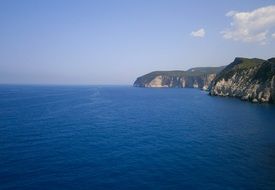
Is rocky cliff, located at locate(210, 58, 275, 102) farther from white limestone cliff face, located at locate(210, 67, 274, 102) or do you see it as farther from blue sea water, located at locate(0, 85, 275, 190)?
blue sea water, located at locate(0, 85, 275, 190)

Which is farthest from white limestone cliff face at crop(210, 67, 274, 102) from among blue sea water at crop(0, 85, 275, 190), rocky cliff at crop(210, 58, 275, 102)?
blue sea water at crop(0, 85, 275, 190)

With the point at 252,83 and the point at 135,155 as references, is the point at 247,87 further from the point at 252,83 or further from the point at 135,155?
the point at 135,155

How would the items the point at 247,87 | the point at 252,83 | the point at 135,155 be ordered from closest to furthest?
the point at 135,155, the point at 252,83, the point at 247,87

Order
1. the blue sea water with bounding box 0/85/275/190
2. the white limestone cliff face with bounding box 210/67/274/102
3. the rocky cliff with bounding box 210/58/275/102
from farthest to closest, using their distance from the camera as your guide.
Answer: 1. the white limestone cliff face with bounding box 210/67/274/102
2. the rocky cliff with bounding box 210/58/275/102
3. the blue sea water with bounding box 0/85/275/190

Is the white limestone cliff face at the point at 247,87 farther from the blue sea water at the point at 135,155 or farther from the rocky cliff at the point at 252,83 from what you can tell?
the blue sea water at the point at 135,155

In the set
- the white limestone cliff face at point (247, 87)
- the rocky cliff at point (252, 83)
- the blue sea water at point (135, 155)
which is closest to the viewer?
the blue sea water at point (135, 155)

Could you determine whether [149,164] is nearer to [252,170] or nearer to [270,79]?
[252,170]

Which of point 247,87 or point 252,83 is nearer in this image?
point 252,83

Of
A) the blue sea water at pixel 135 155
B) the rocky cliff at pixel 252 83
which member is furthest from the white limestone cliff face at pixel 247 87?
the blue sea water at pixel 135 155

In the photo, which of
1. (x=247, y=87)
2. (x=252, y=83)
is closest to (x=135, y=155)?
(x=252, y=83)
